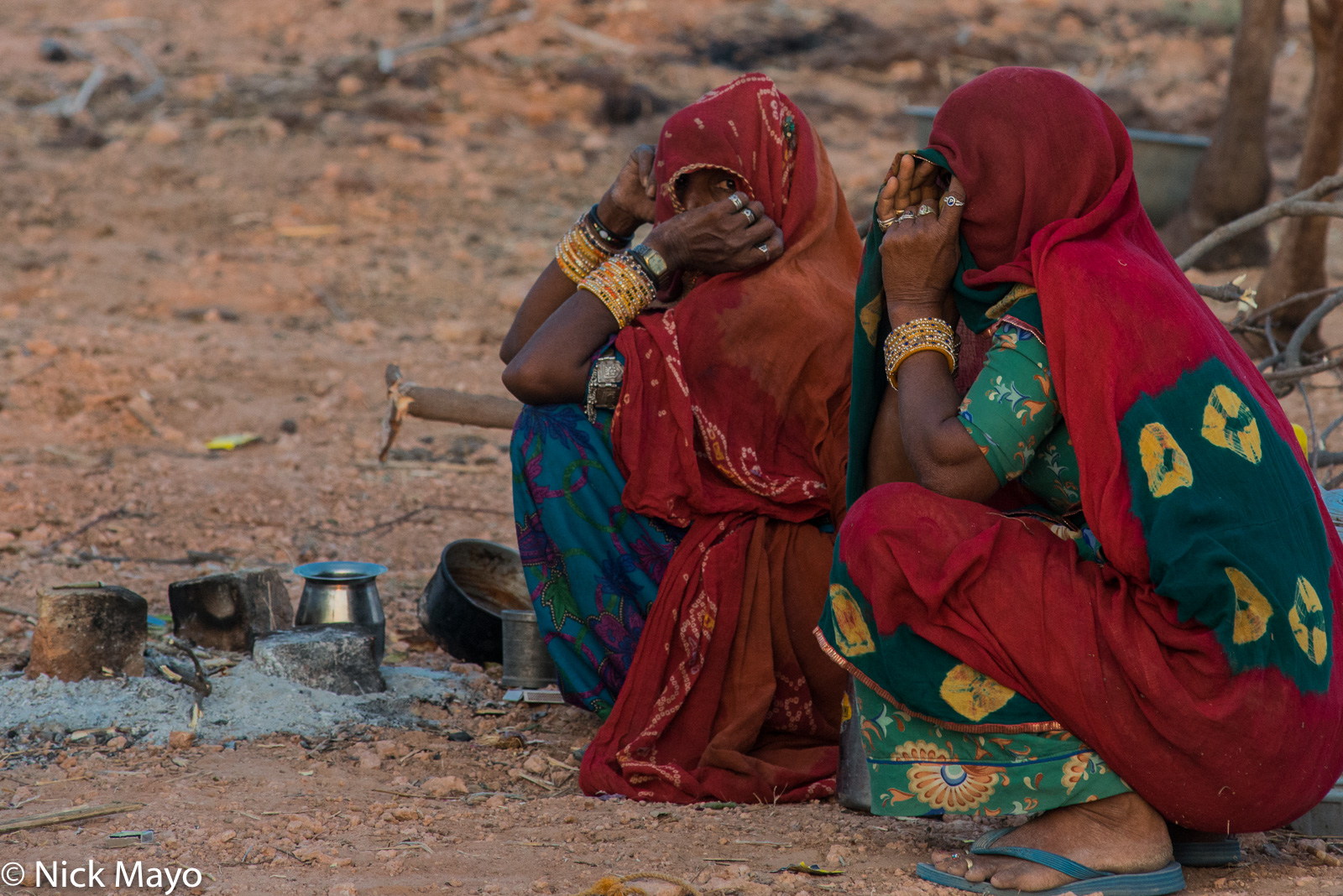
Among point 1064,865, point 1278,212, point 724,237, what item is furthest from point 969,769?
point 1278,212

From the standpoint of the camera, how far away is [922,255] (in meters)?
2.29

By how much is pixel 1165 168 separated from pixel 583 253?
5.40 m

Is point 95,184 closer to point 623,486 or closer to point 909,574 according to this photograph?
point 623,486

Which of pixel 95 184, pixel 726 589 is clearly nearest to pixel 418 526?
pixel 726 589

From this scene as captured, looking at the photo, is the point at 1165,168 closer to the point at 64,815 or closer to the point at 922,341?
the point at 922,341

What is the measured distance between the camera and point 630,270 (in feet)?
10.5

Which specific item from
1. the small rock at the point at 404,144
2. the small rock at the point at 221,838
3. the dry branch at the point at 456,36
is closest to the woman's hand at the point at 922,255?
the small rock at the point at 221,838

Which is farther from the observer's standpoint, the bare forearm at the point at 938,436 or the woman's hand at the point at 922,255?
the woman's hand at the point at 922,255

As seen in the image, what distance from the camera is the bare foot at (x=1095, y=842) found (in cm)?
208

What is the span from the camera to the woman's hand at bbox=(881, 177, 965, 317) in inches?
89.4

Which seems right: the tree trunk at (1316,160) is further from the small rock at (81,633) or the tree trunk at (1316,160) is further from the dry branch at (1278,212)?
the small rock at (81,633)

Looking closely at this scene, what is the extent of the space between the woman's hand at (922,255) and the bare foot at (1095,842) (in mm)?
869

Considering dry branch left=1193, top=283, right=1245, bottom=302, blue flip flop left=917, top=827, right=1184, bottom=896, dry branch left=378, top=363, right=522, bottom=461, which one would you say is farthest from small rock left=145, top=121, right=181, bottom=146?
blue flip flop left=917, top=827, right=1184, bottom=896

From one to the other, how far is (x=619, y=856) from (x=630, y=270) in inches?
56.9
